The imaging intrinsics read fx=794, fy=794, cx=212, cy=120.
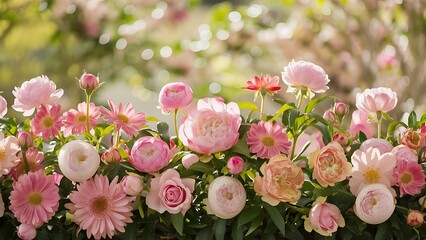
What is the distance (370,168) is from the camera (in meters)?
0.81

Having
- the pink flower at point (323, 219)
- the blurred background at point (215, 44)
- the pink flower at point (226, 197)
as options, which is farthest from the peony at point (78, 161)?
the blurred background at point (215, 44)

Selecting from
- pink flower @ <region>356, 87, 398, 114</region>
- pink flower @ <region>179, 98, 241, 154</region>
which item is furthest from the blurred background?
pink flower @ <region>179, 98, 241, 154</region>

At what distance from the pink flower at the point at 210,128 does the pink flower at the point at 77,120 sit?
108 mm

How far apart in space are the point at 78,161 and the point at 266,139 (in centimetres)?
19

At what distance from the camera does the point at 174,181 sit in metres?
0.79

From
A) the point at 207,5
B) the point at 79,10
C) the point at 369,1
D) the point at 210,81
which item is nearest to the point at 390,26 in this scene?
the point at 369,1

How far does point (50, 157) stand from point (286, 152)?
247 millimetres

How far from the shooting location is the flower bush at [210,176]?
0.79 m

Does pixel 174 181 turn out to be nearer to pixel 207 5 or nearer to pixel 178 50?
pixel 178 50

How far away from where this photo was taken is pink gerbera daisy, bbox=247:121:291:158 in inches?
31.5

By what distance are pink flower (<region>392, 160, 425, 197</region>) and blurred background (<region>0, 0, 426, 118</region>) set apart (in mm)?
1895

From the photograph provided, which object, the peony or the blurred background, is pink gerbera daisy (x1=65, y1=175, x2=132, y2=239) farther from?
the blurred background

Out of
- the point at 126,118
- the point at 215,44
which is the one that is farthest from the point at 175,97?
the point at 215,44

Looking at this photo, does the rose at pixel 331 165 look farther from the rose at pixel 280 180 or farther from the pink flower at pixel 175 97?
the pink flower at pixel 175 97
